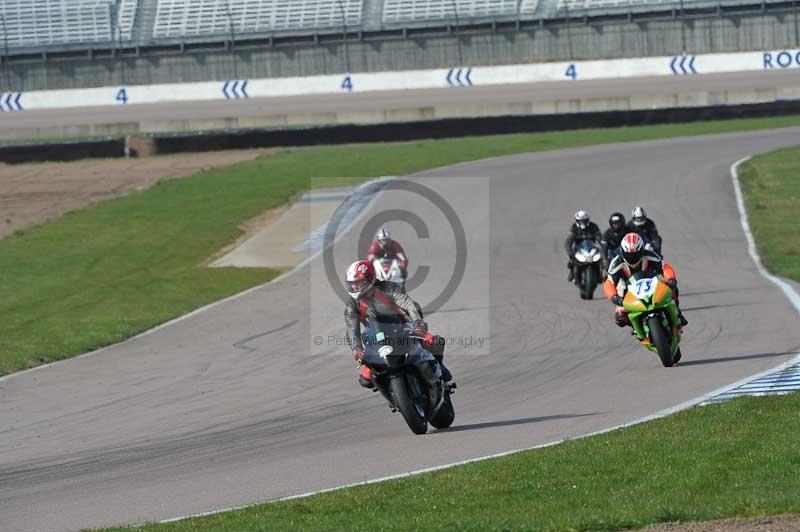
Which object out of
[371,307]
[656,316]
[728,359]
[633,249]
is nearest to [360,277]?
[371,307]

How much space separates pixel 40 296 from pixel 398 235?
8.57 metres

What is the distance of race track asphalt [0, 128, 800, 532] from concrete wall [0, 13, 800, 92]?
94.8ft

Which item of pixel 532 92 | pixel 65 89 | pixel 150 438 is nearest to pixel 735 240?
pixel 150 438

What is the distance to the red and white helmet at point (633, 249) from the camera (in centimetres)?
1565

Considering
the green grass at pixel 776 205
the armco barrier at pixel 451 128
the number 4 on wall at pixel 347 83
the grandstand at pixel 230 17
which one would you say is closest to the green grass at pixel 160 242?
the armco barrier at pixel 451 128

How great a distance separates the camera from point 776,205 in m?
30.4

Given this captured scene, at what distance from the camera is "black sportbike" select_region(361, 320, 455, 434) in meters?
11.9

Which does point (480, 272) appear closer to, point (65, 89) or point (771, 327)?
point (771, 327)

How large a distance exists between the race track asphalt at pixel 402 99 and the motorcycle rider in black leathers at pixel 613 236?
28.2 m

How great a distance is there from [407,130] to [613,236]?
25.4 meters

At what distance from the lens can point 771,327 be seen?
1731cm

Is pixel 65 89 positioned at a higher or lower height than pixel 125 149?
higher

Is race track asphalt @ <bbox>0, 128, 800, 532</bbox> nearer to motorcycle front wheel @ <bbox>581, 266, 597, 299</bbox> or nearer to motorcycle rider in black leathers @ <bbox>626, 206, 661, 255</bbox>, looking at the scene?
motorcycle front wheel @ <bbox>581, 266, 597, 299</bbox>

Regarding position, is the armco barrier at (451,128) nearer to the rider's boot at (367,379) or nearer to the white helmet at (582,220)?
the white helmet at (582,220)
